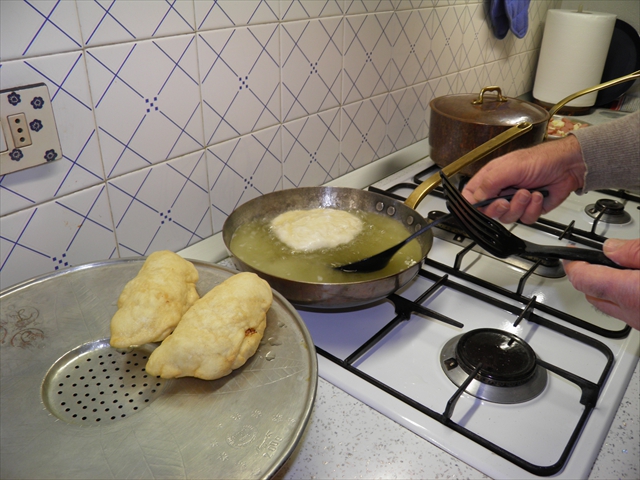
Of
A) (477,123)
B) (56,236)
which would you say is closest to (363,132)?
(477,123)

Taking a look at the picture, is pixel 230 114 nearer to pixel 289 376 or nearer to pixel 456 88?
pixel 289 376

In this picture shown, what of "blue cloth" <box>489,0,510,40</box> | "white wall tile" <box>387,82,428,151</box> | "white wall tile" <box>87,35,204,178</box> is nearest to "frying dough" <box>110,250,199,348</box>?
"white wall tile" <box>87,35,204,178</box>

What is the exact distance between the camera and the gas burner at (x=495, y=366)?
705 millimetres

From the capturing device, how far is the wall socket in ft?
2.13

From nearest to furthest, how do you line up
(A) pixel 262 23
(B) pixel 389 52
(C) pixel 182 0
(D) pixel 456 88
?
(C) pixel 182 0 → (A) pixel 262 23 → (B) pixel 389 52 → (D) pixel 456 88

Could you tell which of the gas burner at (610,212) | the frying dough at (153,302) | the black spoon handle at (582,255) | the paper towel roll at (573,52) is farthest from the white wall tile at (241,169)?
the paper towel roll at (573,52)

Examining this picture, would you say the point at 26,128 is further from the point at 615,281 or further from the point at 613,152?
the point at 613,152

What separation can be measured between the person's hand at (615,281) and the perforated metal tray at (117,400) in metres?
0.35

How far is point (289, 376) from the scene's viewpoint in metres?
0.56

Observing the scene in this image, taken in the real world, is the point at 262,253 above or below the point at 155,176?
below

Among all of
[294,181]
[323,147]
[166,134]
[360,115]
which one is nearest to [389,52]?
[360,115]

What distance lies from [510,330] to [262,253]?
422mm

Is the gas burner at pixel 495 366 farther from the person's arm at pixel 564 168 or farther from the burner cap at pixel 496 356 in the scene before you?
the person's arm at pixel 564 168

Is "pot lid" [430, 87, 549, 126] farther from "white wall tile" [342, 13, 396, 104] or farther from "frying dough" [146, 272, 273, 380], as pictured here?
"frying dough" [146, 272, 273, 380]
